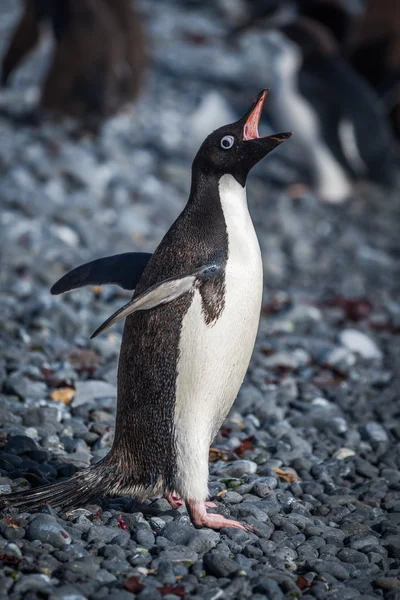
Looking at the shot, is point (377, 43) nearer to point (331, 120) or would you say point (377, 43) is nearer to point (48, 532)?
point (331, 120)

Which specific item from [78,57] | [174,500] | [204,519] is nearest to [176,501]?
[174,500]

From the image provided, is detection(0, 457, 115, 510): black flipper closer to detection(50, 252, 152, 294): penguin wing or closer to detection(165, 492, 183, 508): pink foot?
detection(165, 492, 183, 508): pink foot

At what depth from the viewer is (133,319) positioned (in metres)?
3.36

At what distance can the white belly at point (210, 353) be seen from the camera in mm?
3223

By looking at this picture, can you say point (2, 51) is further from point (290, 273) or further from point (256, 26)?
point (290, 273)

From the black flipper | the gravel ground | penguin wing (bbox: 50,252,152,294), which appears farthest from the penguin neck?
the gravel ground

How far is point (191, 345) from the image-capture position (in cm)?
322

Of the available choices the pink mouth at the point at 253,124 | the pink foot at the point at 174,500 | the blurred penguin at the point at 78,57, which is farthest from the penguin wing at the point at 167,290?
the blurred penguin at the point at 78,57

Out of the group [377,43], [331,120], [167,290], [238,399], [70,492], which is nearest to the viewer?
[167,290]

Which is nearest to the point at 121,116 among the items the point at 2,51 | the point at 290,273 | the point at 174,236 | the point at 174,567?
the point at 2,51

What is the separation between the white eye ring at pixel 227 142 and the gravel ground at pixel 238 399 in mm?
1361

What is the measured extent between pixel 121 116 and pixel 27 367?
5874 millimetres

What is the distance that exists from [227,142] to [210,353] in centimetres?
77

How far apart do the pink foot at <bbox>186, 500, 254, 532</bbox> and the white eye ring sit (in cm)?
129
